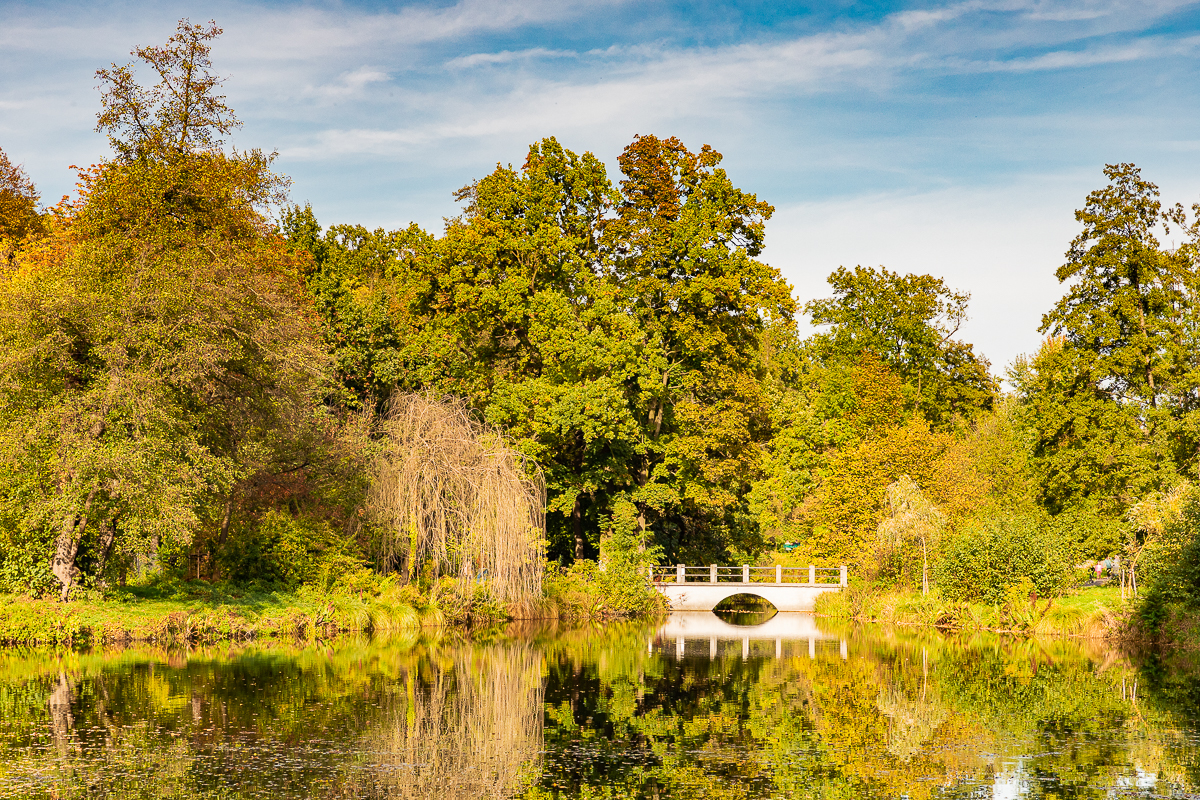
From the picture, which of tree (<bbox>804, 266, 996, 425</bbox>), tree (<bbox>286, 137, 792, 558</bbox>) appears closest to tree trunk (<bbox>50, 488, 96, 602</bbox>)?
tree (<bbox>286, 137, 792, 558</bbox>)

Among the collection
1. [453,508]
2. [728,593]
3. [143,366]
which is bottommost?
[728,593]

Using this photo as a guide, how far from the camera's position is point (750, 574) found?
49.7m

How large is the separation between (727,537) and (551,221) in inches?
646

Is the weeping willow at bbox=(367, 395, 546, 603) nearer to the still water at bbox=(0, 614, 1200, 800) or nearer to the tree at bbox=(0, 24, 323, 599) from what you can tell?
the tree at bbox=(0, 24, 323, 599)

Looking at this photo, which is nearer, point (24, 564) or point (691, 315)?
point (24, 564)

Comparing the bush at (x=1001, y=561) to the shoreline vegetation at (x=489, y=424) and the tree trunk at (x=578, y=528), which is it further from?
the tree trunk at (x=578, y=528)

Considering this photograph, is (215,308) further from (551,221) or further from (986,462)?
(986,462)

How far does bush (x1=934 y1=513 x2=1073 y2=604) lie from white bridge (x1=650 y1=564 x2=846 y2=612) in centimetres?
802

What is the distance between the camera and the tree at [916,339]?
61469 millimetres

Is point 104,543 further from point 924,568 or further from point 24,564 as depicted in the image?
point 924,568

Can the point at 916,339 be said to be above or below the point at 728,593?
above

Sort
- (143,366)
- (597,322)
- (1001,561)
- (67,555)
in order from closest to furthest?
(143,366)
(67,555)
(1001,561)
(597,322)

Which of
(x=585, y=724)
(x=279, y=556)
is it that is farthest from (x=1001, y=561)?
(x=279, y=556)

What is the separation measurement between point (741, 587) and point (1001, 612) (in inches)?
491
